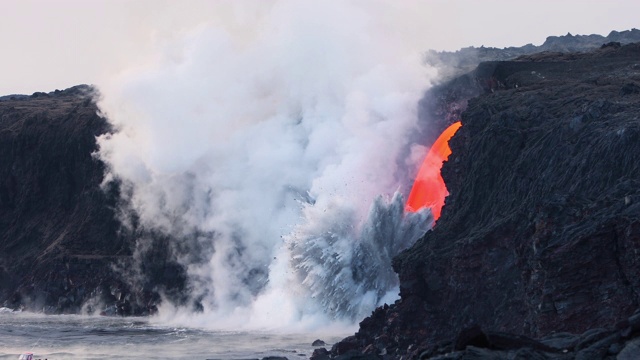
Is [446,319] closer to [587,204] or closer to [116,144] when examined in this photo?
[587,204]

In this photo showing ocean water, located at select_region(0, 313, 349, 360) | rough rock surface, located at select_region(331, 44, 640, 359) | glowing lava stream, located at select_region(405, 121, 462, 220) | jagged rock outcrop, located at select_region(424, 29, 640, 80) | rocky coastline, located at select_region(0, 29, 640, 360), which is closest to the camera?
rocky coastline, located at select_region(0, 29, 640, 360)

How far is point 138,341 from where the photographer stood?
8281cm

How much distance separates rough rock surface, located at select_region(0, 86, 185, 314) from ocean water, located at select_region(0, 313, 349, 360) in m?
9.51

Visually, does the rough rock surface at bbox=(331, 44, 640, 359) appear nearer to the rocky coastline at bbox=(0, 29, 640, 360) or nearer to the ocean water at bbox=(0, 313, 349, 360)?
the rocky coastline at bbox=(0, 29, 640, 360)

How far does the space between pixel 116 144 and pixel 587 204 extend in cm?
6582

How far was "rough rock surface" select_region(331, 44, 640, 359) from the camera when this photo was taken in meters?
50.9

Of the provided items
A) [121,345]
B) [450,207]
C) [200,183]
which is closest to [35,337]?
[121,345]

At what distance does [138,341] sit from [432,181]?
1903 cm

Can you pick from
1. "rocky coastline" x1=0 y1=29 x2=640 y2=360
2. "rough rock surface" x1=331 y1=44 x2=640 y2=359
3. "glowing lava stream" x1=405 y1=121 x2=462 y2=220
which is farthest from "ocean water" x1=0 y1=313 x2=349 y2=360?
"glowing lava stream" x1=405 y1=121 x2=462 y2=220

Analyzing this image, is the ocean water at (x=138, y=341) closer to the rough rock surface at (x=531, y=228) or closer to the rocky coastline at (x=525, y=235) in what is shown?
the rough rock surface at (x=531, y=228)

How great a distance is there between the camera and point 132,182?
11306 centimetres

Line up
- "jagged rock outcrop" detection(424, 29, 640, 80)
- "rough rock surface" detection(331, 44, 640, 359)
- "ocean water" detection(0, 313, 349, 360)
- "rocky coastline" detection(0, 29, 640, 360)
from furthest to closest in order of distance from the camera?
"jagged rock outcrop" detection(424, 29, 640, 80)
"ocean water" detection(0, 313, 349, 360)
"rough rock surface" detection(331, 44, 640, 359)
"rocky coastline" detection(0, 29, 640, 360)

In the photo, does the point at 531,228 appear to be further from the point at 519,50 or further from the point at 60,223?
the point at 519,50

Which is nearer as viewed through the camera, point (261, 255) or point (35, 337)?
point (35, 337)
